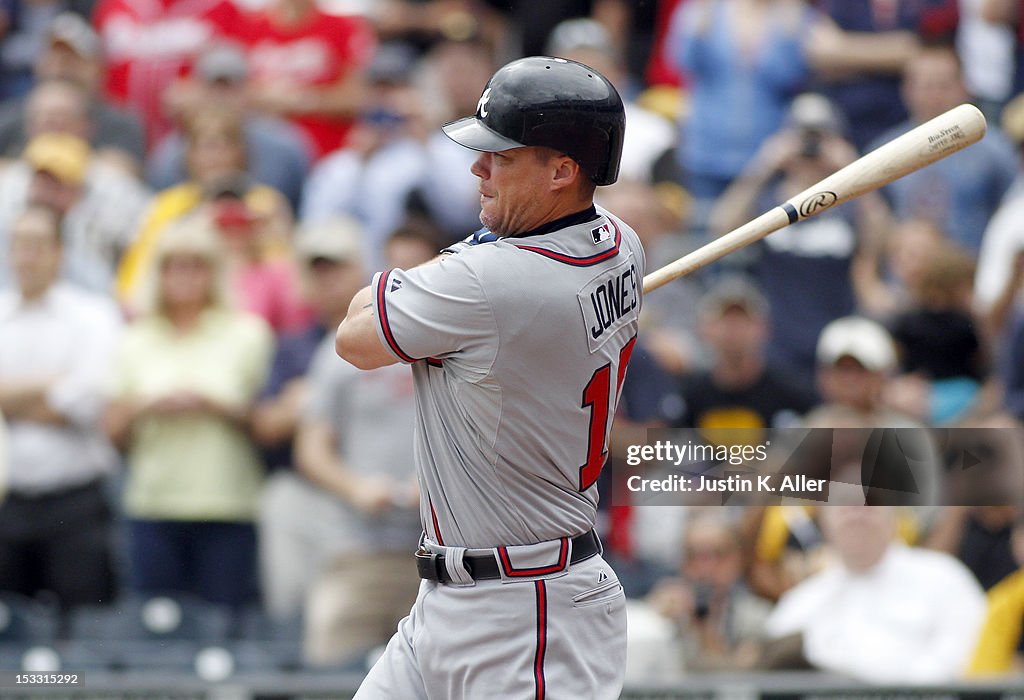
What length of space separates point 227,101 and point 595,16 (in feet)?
7.19

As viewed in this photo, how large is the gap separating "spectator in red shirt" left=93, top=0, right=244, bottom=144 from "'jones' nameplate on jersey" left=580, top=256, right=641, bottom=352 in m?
5.54

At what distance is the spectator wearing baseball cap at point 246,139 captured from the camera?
777 centimetres

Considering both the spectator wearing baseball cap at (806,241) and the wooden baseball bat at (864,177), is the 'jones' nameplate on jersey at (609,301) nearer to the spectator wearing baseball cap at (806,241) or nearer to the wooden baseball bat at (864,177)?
the wooden baseball bat at (864,177)

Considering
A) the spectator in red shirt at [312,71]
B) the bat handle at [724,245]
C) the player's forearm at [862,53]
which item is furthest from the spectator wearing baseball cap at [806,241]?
the bat handle at [724,245]

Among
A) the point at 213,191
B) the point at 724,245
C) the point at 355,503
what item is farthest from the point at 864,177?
the point at 213,191

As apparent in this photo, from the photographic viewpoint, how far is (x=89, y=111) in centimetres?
805

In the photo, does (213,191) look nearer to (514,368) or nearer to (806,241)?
(806,241)

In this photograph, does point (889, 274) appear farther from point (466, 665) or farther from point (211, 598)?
point (466, 665)

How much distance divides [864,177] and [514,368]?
3.49 feet

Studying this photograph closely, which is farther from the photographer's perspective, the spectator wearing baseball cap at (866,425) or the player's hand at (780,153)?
the player's hand at (780,153)

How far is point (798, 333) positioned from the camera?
272 inches

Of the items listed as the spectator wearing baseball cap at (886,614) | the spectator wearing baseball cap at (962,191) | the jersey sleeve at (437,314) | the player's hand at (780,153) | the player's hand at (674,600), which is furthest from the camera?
the spectator wearing baseball cap at (962,191)

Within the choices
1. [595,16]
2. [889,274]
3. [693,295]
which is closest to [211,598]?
[693,295]

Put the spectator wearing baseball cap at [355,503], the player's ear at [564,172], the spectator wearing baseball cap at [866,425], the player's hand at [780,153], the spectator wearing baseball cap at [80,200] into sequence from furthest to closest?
the spectator wearing baseball cap at [80,200]
the player's hand at [780,153]
the spectator wearing baseball cap at [355,503]
the spectator wearing baseball cap at [866,425]
the player's ear at [564,172]
